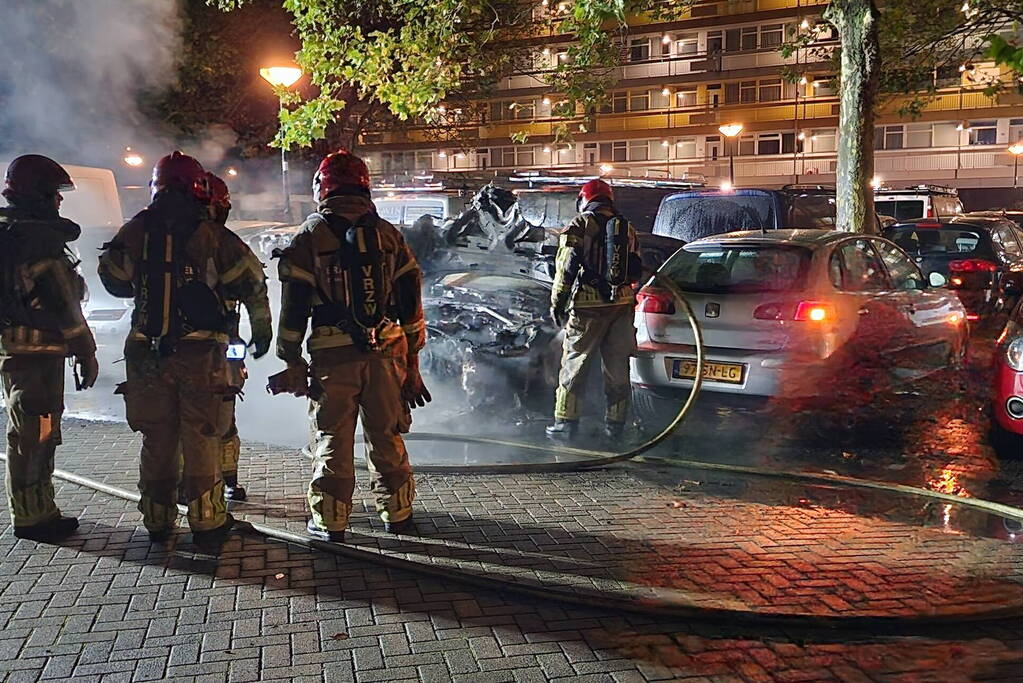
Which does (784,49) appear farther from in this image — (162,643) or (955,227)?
(162,643)

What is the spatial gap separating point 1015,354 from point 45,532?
600 cm

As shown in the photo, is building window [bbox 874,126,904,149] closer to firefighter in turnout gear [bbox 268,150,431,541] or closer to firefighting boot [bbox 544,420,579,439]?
firefighting boot [bbox 544,420,579,439]

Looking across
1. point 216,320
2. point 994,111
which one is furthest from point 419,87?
point 994,111

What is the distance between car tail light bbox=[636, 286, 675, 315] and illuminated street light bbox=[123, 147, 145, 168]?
1711cm

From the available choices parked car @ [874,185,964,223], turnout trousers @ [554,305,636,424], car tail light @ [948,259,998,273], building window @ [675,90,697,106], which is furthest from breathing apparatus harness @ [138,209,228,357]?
building window @ [675,90,697,106]

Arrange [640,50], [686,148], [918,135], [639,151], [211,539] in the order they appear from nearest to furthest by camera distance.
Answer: [211,539], [918,135], [686,148], [640,50], [639,151]

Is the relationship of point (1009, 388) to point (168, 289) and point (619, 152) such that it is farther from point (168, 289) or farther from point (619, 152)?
point (619, 152)

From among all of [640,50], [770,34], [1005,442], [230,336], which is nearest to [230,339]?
[230,336]

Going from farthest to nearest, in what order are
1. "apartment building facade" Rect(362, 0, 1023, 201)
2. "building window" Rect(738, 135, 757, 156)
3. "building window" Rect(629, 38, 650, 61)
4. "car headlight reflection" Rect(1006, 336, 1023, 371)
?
1. "building window" Rect(629, 38, 650, 61)
2. "building window" Rect(738, 135, 757, 156)
3. "apartment building facade" Rect(362, 0, 1023, 201)
4. "car headlight reflection" Rect(1006, 336, 1023, 371)

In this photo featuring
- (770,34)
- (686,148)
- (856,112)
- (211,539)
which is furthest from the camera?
(686,148)

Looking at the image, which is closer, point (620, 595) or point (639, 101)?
point (620, 595)

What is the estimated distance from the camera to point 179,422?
15.8ft

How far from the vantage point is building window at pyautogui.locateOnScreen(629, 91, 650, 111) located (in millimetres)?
44281

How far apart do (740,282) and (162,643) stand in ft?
17.2
